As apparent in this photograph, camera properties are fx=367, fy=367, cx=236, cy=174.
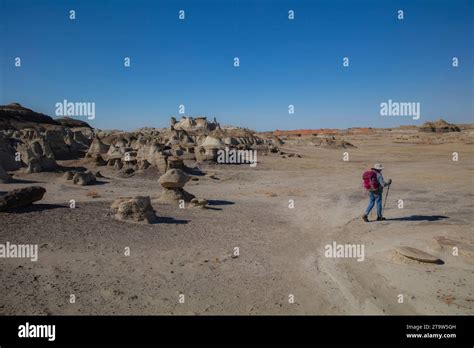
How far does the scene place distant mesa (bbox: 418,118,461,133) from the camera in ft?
244

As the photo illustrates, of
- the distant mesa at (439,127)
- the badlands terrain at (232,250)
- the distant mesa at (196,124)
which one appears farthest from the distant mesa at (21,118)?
the distant mesa at (439,127)

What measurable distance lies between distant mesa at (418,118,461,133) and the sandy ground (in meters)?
67.6

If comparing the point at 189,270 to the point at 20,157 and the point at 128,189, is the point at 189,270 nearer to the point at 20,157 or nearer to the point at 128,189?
the point at 128,189

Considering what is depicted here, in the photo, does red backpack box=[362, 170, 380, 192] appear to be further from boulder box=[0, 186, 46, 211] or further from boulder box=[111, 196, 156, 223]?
boulder box=[0, 186, 46, 211]

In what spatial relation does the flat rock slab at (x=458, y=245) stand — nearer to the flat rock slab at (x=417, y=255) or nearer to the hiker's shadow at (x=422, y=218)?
the flat rock slab at (x=417, y=255)

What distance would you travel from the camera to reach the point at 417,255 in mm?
8320

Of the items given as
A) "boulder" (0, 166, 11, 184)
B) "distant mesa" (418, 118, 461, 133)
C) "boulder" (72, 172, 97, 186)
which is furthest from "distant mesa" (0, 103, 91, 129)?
"distant mesa" (418, 118, 461, 133)

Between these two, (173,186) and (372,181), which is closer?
(372,181)

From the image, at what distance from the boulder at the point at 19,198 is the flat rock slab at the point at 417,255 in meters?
11.0

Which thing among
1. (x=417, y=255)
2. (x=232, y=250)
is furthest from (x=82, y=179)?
(x=417, y=255)

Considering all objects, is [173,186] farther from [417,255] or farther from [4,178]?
[4,178]

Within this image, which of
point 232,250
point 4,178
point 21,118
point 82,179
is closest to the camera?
point 232,250

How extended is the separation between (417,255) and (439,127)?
253 feet

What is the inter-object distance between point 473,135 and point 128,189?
5756 cm
